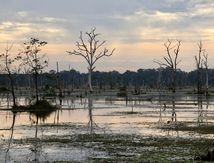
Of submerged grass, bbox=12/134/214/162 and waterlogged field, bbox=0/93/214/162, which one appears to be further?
waterlogged field, bbox=0/93/214/162

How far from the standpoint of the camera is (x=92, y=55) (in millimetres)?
80000

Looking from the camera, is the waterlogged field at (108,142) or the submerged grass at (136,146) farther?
the waterlogged field at (108,142)

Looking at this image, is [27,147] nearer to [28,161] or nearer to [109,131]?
[28,161]

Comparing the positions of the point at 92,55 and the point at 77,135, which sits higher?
the point at 92,55

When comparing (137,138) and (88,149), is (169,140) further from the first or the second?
(88,149)

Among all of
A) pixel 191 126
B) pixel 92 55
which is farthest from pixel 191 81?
pixel 191 126

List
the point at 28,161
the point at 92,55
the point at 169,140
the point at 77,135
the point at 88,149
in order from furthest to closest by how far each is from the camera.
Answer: the point at 92,55
the point at 77,135
the point at 169,140
the point at 88,149
the point at 28,161

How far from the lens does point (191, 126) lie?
110 ft

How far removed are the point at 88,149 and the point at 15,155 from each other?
3398 mm

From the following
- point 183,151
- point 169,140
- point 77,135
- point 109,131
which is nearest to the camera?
point 183,151

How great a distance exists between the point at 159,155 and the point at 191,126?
14188 mm

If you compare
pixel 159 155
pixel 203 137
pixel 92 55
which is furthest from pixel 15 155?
pixel 92 55

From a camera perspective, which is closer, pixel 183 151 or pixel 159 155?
pixel 159 155

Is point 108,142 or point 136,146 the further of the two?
point 108,142
